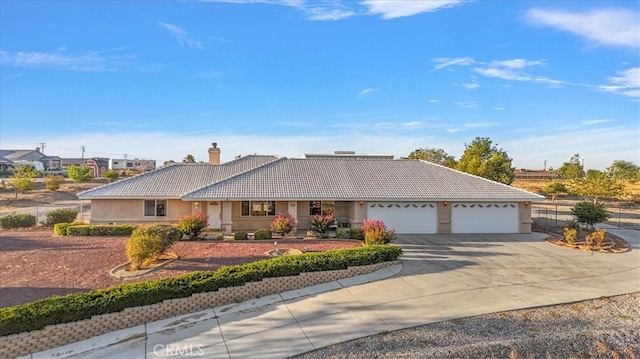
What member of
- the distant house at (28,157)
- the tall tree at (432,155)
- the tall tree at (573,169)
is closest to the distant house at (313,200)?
the tall tree at (432,155)

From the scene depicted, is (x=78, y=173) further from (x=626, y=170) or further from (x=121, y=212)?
(x=626, y=170)

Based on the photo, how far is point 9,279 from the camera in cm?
1234

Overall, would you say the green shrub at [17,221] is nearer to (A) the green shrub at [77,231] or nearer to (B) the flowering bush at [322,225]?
(A) the green shrub at [77,231]

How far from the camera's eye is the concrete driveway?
877 cm

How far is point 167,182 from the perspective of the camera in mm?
23906

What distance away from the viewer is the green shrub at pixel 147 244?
12945 millimetres

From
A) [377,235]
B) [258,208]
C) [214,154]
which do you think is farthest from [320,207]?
[214,154]

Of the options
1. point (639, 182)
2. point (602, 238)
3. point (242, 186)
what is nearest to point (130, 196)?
point (242, 186)

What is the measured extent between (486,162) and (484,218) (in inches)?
625

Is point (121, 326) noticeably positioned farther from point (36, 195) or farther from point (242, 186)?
point (36, 195)

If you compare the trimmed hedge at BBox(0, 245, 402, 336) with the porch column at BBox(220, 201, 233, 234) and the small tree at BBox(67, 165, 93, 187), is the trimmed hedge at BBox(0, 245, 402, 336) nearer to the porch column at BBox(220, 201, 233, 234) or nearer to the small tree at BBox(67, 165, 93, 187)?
the porch column at BBox(220, 201, 233, 234)

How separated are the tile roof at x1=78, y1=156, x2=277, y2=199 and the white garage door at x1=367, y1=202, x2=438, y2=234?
10.7 metres

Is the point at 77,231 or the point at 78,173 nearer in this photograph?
the point at 77,231

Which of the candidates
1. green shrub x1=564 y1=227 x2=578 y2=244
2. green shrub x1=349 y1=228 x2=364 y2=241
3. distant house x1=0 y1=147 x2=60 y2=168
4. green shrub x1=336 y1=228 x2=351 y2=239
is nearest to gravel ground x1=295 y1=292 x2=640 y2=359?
green shrub x1=349 y1=228 x2=364 y2=241
